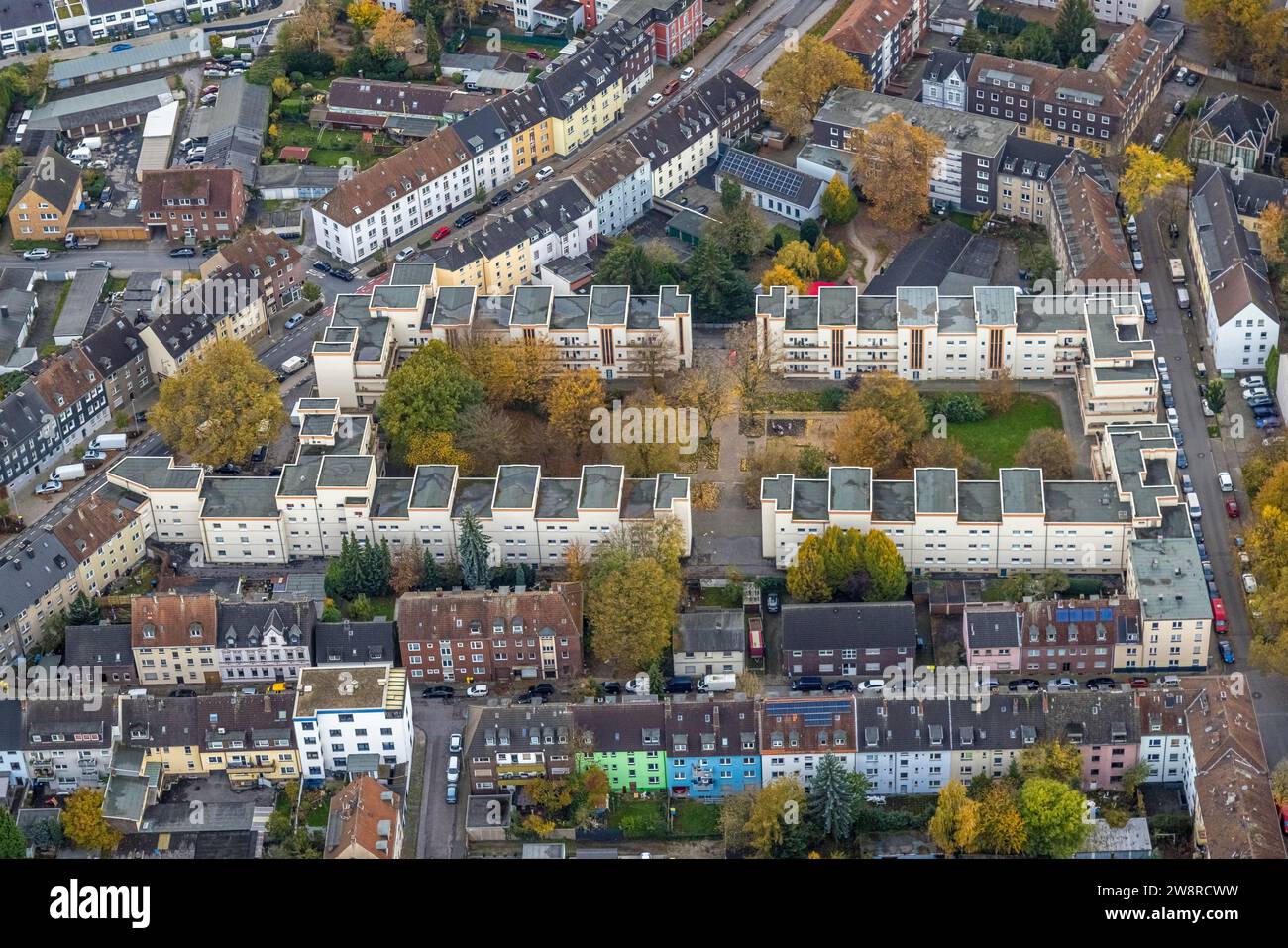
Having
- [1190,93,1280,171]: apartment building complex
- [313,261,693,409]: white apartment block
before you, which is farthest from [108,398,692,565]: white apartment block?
[1190,93,1280,171]: apartment building complex

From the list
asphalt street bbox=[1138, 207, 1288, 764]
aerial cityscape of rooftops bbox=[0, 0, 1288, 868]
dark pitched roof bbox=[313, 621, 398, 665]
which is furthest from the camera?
dark pitched roof bbox=[313, 621, 398, 665]

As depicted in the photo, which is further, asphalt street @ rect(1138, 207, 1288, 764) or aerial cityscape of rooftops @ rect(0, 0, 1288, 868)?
asphalt street @ rect(1138, 207, 1288, 764)

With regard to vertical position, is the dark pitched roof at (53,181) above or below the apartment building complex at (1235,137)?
below

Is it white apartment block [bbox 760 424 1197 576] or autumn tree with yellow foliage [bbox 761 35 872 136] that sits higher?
autumn tree with yellow foliage [bbox 761 35 872 136]

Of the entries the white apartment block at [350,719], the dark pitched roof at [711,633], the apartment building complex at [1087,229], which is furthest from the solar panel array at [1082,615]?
the white apartment block at [350,719]

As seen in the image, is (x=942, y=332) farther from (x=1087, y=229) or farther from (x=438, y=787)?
(x=438, y=787)

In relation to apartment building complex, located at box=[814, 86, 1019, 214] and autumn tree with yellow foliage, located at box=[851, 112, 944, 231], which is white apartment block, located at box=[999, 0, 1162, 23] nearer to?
apartment building complex, located at box=[814, 86, 1019, 214]

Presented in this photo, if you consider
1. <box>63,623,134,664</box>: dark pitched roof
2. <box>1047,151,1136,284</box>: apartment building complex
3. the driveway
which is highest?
<box>1047,151,1136,284</box>: apartment building complex

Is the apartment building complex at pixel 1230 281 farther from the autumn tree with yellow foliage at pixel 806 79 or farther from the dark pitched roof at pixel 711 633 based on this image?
the dark pitched roof at pixel 711 633
